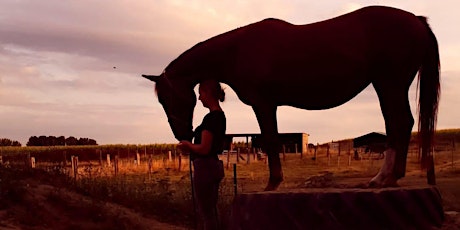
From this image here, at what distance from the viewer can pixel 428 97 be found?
5.69m

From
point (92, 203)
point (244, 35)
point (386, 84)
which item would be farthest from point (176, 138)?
point (92, 203)

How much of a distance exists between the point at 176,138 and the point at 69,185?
22.3 ft

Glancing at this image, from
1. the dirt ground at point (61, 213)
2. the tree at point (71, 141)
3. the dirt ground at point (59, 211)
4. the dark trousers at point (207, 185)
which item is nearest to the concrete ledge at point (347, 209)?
the dark trousers at point (207, 185)

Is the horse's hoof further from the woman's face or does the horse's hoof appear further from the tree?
the tree

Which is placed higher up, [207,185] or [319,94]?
[319,94]

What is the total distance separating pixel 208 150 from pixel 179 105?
130 centimetres

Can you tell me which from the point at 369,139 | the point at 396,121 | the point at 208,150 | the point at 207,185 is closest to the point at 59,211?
the point at 207,185

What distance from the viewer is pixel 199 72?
19.3 feet

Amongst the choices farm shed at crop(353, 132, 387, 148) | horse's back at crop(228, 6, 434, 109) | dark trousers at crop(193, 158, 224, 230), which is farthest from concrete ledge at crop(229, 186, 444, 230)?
farm shed at crop(353, 132, 387, 148)

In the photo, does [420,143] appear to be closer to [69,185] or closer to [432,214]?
[432,214]

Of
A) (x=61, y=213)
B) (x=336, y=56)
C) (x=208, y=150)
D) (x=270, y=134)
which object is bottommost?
(x=61, y=213)

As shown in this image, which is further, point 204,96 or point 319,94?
point 319,94

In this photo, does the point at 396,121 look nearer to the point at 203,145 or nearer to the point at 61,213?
the point at 203,145

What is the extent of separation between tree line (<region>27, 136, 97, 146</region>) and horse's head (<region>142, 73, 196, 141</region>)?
80451 millimetres
